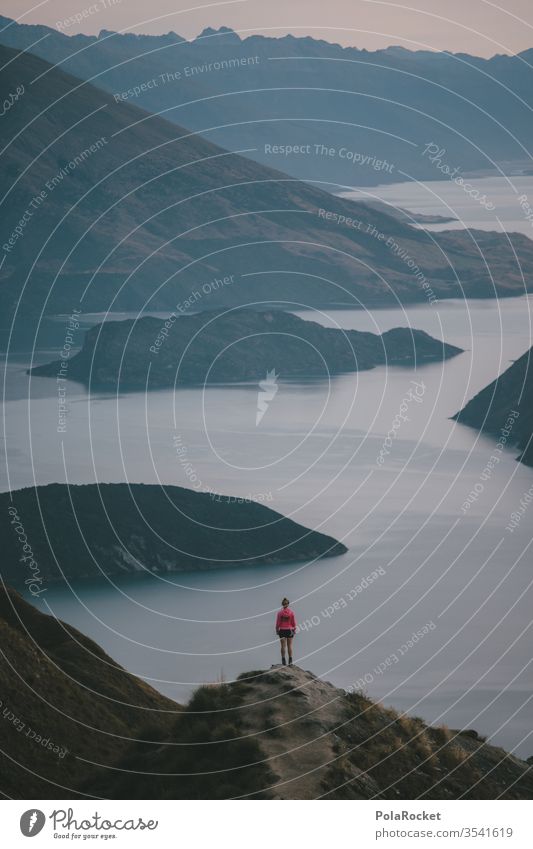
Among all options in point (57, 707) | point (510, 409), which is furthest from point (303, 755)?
point (510, 409)

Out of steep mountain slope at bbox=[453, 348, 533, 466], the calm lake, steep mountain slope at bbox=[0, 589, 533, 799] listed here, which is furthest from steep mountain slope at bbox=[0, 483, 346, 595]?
steep mountain slope at bbox=[0, 589, 533, 799]

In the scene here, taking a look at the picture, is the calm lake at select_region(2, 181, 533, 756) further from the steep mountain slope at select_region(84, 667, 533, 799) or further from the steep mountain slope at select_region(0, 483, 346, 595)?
the steep mountain slope at select_region(84, 667, 533, 799)

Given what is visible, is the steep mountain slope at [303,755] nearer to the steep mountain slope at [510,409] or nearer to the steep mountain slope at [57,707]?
the steep mountain slope at [57,707]

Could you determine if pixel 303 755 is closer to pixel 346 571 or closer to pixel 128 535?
pixel 128 535

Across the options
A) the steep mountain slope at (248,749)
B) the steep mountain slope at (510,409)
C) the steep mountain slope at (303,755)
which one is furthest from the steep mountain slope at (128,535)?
the steep mountain slope at (303,755)

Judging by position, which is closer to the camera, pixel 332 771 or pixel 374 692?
pixel 332 771

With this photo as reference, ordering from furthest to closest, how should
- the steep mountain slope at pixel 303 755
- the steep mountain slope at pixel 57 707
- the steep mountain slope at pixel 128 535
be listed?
the steep mountain slope at pixel 128 535 < the steep mountain slope at pixel 57 707 < the steep mountain slope at pixel 303 755

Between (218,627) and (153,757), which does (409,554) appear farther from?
(153,757)

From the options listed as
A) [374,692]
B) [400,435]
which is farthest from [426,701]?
[400,435]
